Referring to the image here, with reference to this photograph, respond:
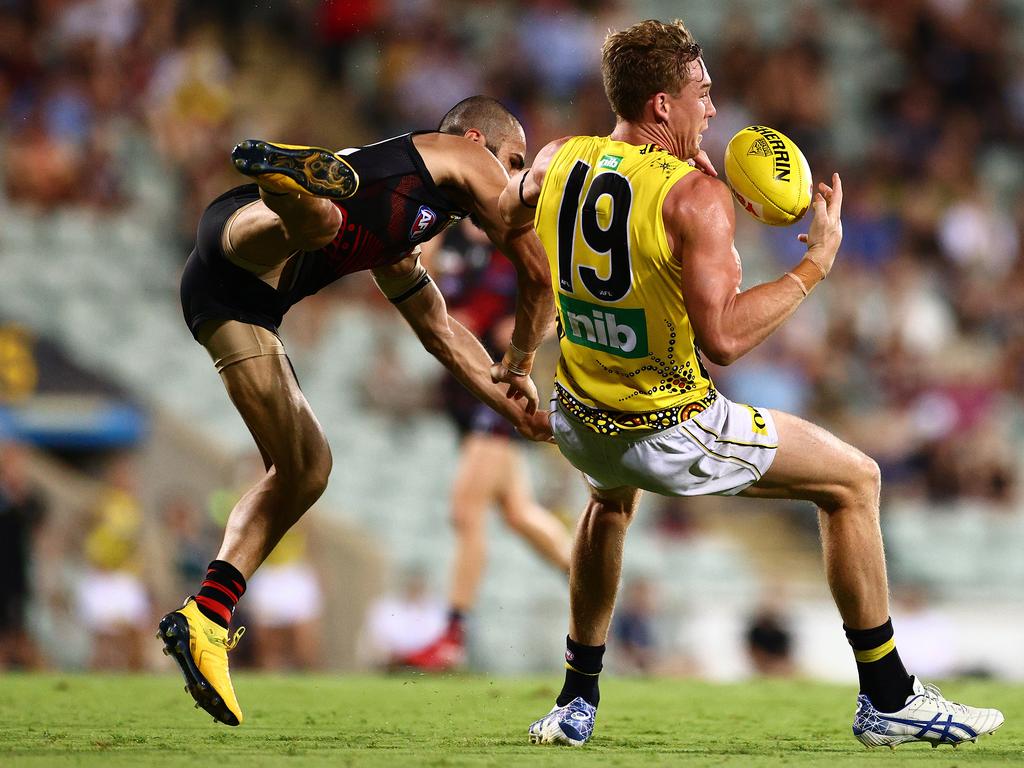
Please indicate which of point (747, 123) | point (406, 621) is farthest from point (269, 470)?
point (747, 123)

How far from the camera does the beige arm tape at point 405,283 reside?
6.15 m

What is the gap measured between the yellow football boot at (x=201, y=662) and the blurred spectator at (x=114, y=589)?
7173 millimetres

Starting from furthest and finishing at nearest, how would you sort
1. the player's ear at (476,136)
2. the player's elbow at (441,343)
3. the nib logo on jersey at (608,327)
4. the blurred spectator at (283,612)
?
the blurred spectator at (283,612), the player's elbow at (441,343), the player's ear at (476,136), the nib logo on jersey at (608,327)

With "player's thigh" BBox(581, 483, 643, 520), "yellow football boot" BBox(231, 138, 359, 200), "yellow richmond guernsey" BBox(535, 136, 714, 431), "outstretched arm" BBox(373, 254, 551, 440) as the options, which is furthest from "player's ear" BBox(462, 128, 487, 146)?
"player's thigh" BBox(581, 483, 643, 520)

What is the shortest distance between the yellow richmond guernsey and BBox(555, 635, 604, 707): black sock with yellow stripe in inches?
40.1

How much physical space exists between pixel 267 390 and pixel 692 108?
1840 mm

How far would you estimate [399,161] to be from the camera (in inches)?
221

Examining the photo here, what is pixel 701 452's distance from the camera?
202 inches

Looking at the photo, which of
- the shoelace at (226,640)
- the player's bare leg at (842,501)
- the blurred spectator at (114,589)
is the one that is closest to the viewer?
the player's bare leg at (842,501)

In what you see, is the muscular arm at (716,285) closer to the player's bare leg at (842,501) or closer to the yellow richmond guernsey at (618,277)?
the yellow richmond guernsey at (618,277)

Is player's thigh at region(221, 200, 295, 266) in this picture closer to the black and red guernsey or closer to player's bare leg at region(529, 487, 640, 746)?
the black and red guernsey

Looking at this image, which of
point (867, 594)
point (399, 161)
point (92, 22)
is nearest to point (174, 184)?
point (92, 22)

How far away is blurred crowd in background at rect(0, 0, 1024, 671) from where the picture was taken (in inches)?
563

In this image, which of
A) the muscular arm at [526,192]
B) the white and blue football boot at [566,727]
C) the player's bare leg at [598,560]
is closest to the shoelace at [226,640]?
the white and blue football boot at [566,727]
